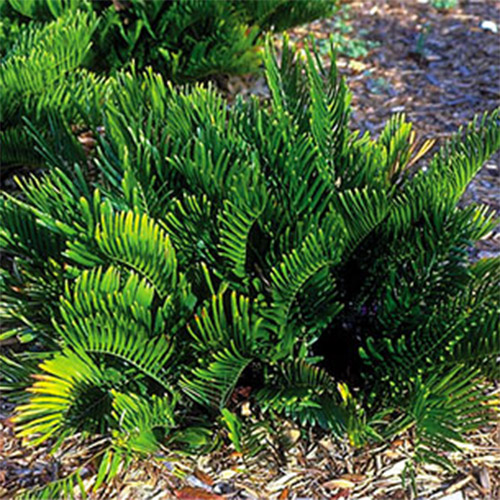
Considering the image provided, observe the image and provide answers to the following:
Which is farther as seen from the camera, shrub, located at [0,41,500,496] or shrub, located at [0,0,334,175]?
shrub, located at [0,0,334,175]

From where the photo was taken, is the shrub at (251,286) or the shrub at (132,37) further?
the shrub at (132,37)

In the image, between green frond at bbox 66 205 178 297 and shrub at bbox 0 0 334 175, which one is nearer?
green frond at bbox 66 205 178 297

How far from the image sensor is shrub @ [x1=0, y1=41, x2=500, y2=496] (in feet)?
6.51

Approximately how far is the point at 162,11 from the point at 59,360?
8.03 feet

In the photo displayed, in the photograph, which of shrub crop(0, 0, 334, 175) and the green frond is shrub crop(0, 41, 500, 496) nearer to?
the green frond

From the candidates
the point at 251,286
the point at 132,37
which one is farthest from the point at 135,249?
the point at 132,37

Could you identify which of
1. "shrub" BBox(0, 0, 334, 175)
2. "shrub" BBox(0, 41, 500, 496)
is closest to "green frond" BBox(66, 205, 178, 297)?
"shrub" BBox(0, 41, 500, 496)

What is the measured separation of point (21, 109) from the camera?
10.7 feet

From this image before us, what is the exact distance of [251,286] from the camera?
2.22 meters

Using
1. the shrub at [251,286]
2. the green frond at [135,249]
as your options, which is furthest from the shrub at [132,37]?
the green frond at [135,249]

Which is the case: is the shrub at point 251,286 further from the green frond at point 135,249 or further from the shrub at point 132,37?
the shrub at point 132,37

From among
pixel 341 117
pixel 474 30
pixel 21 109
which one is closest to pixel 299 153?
pixel 341 117

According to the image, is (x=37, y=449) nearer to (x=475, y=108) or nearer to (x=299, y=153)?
(x=299, y=153)

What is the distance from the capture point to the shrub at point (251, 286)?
1.98m
